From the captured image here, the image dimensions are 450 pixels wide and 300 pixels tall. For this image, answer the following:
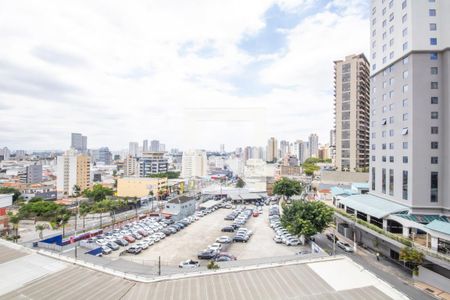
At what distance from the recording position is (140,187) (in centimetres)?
5156

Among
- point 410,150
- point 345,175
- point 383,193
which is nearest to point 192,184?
point 345,175

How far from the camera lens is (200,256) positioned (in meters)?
20.1

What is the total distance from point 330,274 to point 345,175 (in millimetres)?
37088

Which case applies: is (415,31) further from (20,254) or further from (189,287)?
(20,254)

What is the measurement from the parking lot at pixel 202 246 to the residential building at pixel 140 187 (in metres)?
22.5

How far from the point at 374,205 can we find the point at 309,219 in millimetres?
6213

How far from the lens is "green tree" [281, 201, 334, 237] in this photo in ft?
69.1

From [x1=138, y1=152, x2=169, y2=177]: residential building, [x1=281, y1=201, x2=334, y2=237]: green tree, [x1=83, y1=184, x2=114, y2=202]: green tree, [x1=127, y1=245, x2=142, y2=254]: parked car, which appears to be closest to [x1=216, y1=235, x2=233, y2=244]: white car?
[x1=281, y1=201, x2=334, y2=237]: green tree

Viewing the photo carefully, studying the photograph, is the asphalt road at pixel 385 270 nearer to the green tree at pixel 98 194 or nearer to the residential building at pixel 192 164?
the green tree at pixel 98 194

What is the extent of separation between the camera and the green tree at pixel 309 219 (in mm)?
21047

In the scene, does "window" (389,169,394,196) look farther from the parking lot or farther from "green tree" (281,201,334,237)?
the parking lot

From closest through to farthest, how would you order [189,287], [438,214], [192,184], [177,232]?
[189,287] < [438,214] < [177,232] < [192,184]

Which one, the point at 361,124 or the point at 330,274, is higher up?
the point at 361,124

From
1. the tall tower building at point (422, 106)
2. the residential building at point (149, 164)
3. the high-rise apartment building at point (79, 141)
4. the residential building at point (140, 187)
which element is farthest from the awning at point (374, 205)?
the high-rise apartment building at point (79, 141)
